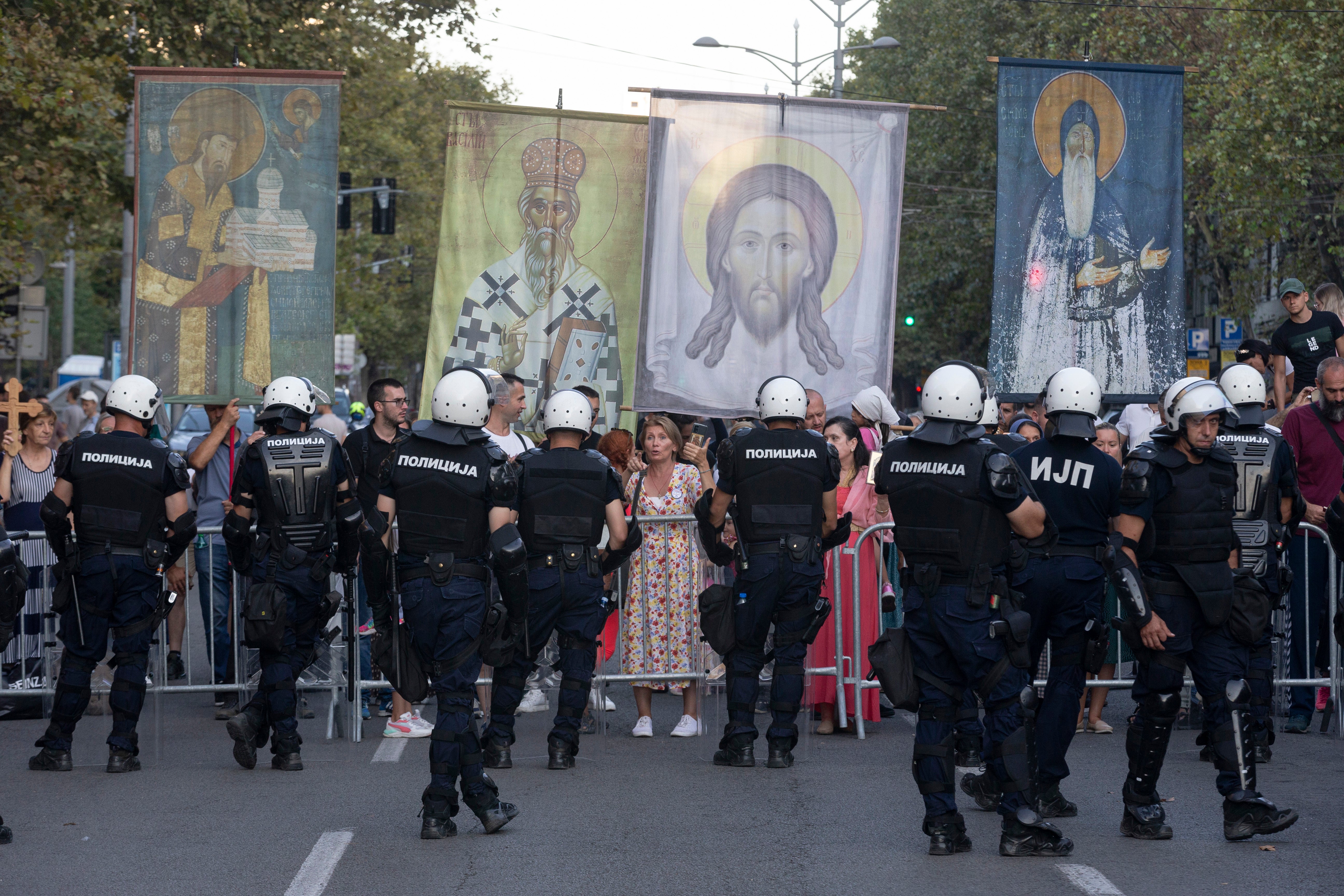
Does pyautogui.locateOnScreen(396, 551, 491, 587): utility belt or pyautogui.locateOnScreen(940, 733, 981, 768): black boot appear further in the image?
pyautogui.locateOnScreen(940, 733, 981, 768): black boot

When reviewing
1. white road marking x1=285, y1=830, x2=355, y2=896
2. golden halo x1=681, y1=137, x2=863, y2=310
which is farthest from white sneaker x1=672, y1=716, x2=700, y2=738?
golden halo x1=681, y1=137, x2=863, y2=310

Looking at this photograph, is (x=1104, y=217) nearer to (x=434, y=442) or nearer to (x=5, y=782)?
(x=434, y=442)

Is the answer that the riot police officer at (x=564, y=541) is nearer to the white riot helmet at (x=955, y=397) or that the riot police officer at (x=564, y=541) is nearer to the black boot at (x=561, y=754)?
the black boot at (x=561, y=754)

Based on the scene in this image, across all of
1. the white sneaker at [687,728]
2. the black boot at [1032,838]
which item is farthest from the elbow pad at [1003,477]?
the white sneaker at [687,728]

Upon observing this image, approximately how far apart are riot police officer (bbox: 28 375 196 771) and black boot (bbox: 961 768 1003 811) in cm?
438

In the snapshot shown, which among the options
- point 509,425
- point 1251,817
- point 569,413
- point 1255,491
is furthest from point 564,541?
point 1251,817

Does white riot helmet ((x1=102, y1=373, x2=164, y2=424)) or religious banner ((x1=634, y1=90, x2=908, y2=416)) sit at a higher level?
religious banner ((x1=634, y1=90, x2=908, y2=416))

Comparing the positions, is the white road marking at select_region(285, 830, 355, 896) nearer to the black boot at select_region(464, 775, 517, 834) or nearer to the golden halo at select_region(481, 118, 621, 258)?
the black boot at select_region(464, 775, 517, 834)

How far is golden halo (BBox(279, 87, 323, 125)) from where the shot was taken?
12617mm

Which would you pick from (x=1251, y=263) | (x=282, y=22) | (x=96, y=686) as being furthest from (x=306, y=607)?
(x=1251, y=263)

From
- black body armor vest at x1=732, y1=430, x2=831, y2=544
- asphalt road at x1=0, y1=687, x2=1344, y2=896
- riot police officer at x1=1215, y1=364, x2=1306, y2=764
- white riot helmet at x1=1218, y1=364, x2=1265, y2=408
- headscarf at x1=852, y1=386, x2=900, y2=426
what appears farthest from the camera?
headscarf at x1=852, y1=386, x2=900, y2=426

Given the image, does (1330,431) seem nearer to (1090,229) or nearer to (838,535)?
(1090,229)

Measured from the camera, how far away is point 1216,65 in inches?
1150

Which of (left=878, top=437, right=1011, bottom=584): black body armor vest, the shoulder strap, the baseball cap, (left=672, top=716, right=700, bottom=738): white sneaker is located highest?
the baseball cap
